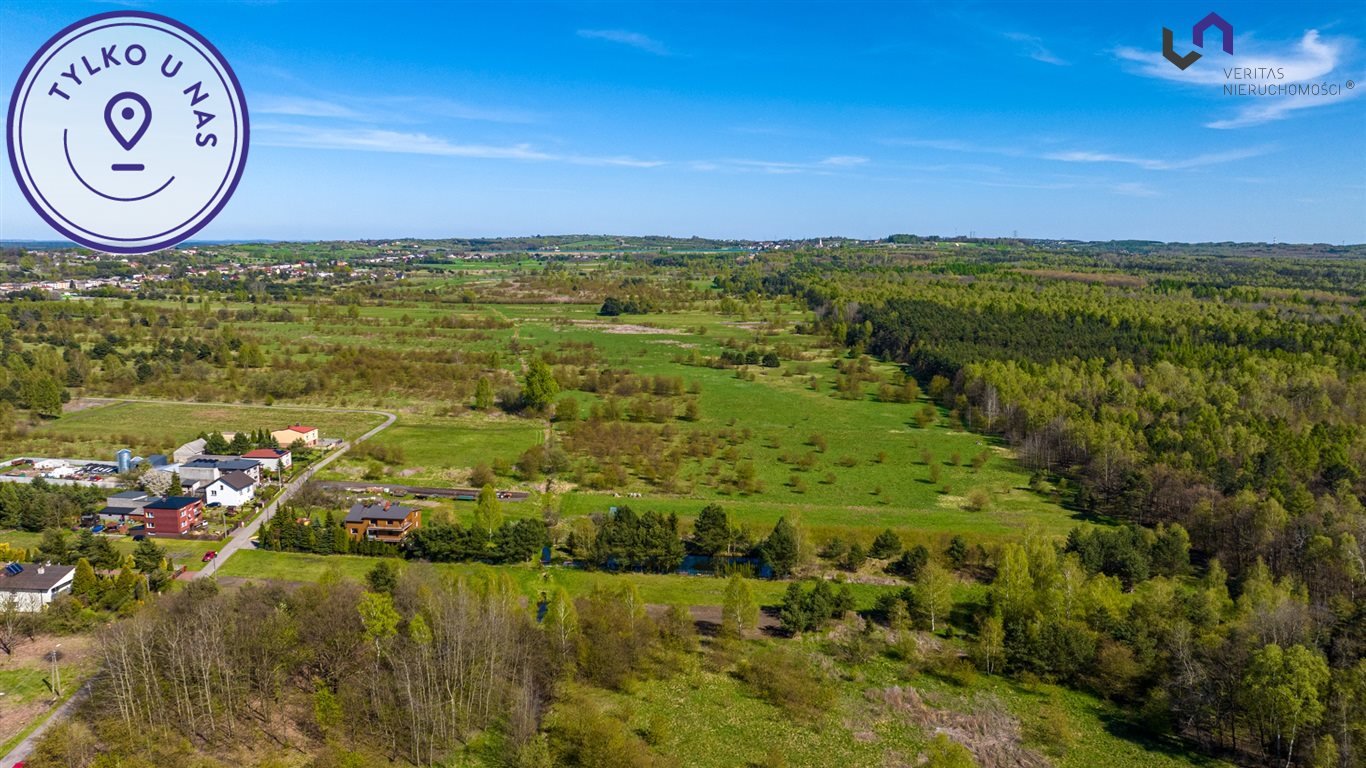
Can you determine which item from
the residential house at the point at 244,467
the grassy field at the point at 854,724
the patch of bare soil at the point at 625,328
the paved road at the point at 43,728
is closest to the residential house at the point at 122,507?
the residential house at the point at 244,467

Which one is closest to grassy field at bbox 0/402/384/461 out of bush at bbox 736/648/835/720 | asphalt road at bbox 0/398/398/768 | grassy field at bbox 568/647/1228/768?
asphalt road at bbox 0/398/398/768

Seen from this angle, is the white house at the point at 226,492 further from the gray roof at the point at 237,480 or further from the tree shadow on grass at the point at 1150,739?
the tree shadow on grass at the point at 1150,739

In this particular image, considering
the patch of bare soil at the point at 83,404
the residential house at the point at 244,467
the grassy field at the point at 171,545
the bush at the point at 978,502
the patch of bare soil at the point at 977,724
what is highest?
the residential house at the point at 244,467

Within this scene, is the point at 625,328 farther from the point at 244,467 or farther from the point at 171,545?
the point at 171,545

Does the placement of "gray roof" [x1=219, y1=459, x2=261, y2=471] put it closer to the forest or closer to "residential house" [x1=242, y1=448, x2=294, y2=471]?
"residential house" [x1=242, y1=448, x2=294, y2=471]

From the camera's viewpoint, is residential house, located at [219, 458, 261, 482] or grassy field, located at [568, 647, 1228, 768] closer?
grassy field, located at [568, 647, 1228, 768]

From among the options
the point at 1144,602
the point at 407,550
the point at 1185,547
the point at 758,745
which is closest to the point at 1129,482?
the point at 1185,547
